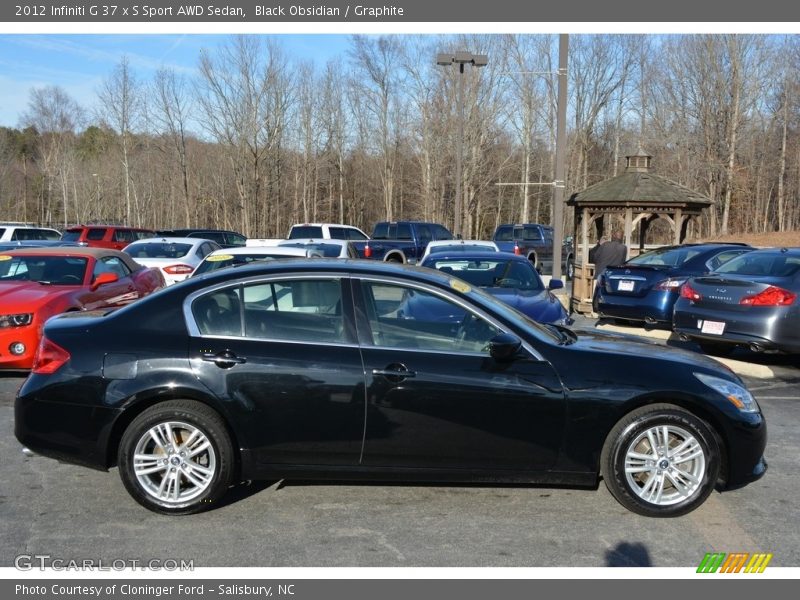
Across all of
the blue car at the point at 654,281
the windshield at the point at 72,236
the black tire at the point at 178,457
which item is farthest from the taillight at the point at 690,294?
the windshield at the point at 72,236

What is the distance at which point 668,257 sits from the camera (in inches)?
500

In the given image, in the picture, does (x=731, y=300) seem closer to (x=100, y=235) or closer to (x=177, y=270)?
(x=177, y=270)

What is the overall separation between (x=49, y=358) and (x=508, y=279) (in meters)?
6.58

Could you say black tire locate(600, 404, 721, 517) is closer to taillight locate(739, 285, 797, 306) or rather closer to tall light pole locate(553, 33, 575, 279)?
taillight locate(739, 285, 797, 306)

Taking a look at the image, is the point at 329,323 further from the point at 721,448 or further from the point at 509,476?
the point at 721,448

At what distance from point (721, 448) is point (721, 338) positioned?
4873 millimetres

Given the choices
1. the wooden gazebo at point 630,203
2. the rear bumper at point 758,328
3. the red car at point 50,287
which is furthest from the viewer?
the wooden gazebo at point 630,203

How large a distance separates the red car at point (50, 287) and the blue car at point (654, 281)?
775cm

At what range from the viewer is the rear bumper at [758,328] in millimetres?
8500

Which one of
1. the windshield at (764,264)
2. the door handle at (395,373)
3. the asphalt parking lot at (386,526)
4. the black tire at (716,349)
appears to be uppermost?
the windshield at (764,264)

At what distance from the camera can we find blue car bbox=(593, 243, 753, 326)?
452 inches

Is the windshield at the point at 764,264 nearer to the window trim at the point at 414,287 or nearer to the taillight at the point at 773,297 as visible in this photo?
the taillight at the point at 773,297

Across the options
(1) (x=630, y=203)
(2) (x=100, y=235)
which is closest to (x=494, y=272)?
(1) (x=630, y=203)

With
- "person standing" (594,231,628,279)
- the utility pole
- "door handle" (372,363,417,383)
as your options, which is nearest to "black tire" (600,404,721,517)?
"door handle" (372,363,417,383)
